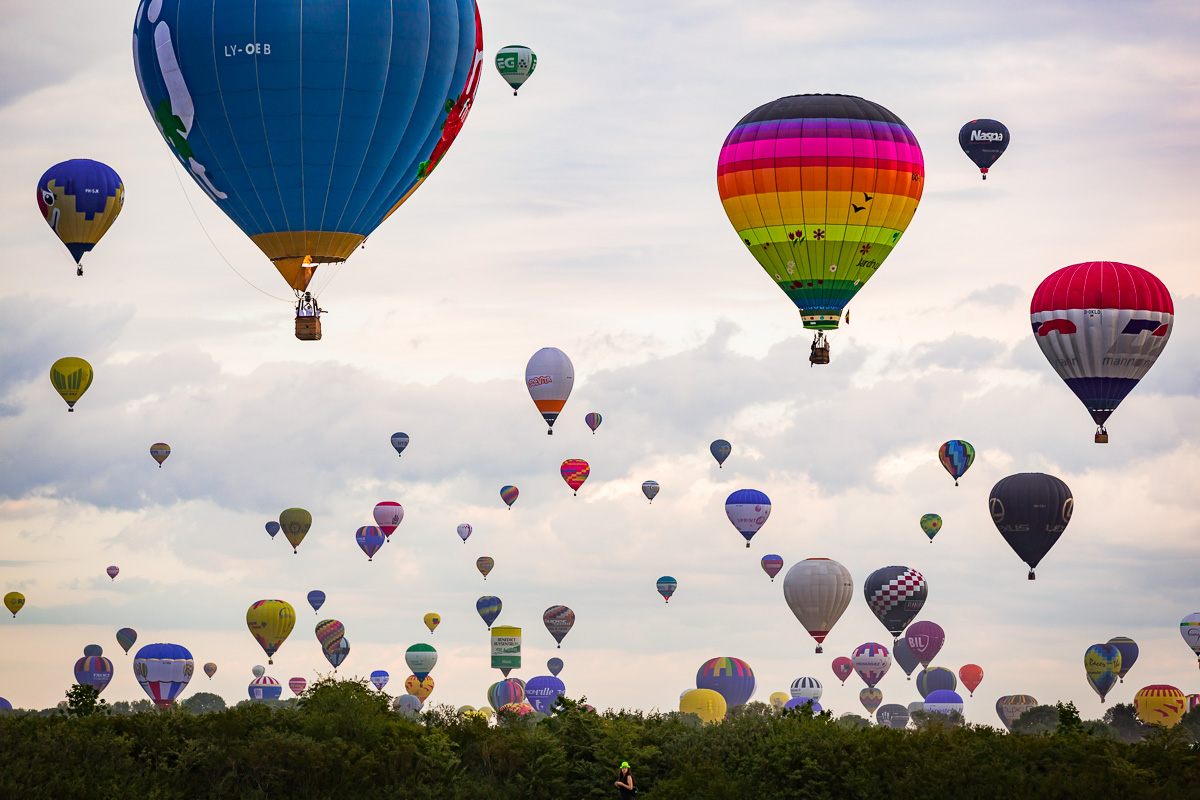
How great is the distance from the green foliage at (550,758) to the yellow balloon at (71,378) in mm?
43144

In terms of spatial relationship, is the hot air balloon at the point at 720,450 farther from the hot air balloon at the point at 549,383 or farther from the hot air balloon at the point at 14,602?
the hot air balloon at the point at 14,602

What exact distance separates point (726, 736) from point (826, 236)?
22.5 m

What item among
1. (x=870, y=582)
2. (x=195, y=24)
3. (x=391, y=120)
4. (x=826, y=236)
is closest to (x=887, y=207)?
(x=826, y=236)

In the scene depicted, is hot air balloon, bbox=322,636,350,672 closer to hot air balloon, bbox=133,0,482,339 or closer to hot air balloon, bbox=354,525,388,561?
hot air balloon, bbox=354,525,388,561

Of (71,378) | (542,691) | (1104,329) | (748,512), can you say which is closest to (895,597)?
(748,512)

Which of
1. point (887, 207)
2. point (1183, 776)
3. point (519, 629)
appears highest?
point (887, 207)

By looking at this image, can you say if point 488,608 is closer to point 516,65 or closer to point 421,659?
point 421,659

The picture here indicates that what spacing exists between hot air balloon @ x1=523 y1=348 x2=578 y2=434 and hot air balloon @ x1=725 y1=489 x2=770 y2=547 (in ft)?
37.3

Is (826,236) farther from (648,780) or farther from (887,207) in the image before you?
(648,780)

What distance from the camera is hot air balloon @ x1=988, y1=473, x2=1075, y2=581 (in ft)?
236

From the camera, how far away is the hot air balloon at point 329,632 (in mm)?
108562

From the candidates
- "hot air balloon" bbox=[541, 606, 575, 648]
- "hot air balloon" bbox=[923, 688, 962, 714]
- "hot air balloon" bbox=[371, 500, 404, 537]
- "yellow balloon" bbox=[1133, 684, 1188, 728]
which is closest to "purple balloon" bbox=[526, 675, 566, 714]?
"hot air balloon" bbox=[541, 606, 575, 648]

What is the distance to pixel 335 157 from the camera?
4453cm

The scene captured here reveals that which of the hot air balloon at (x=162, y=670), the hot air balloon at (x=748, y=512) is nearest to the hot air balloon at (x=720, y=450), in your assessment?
the hot air balloon at (x=748, y=512)
